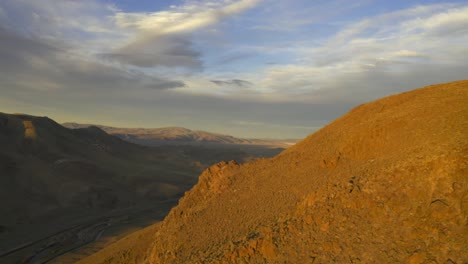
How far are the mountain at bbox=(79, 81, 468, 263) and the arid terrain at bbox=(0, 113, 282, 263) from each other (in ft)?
65.5

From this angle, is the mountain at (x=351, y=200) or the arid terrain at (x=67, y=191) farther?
the arid terrain at (x=67, y=191)

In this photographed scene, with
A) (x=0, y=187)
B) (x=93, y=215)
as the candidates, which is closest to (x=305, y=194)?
(x=93, y=215)

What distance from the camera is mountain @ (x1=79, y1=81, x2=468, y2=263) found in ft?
30.3

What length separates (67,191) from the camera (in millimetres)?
51250

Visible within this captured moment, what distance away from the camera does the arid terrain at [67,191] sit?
34.1 metres

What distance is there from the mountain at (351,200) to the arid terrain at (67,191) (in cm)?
1997

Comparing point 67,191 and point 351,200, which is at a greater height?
point 351,200

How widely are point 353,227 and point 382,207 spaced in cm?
110

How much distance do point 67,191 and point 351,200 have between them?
165ft

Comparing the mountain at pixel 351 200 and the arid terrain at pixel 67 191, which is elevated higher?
the mountain at pixel 351 200

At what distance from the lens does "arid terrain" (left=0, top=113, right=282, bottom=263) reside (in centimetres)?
3409

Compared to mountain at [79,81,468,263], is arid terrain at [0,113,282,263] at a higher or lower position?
lower

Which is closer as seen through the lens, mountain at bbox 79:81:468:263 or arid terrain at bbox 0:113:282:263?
mountain at bbox 79:81:468:263

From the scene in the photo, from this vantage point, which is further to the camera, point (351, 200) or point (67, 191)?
point (67, 191)
